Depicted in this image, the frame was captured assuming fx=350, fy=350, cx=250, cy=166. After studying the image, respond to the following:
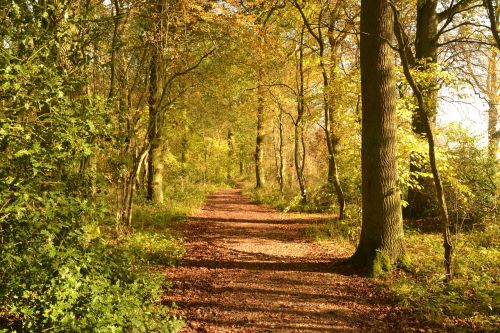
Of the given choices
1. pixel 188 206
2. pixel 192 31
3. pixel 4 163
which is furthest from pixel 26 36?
pixel 188 206

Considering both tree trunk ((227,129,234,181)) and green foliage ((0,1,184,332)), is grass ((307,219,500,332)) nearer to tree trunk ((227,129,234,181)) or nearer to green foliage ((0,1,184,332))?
green foliage ((0,1,184,332))

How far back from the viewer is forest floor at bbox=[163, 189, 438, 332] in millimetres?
5129

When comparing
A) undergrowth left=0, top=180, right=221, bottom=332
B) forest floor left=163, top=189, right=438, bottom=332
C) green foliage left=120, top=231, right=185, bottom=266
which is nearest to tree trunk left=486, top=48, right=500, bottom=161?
forest floor left=163, top=189, right=438, bottom=332

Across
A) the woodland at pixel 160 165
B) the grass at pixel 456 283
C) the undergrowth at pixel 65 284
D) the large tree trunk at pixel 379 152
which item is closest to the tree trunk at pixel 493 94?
the woodland at pixel 160 165

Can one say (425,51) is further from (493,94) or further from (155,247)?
(155,247)

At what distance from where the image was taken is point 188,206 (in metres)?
15.9

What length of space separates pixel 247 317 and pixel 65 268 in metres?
2.74

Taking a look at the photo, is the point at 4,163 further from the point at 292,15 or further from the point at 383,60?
the point at 292,15

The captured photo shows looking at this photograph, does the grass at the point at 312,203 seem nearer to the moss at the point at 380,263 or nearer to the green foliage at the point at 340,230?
the green foliage at the point at 340,230

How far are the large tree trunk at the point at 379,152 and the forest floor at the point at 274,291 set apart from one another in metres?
0.75

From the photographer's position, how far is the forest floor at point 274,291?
16.8ft

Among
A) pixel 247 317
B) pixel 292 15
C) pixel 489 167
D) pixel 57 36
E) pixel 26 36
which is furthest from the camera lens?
pixel 292 15

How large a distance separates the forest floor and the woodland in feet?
0.96

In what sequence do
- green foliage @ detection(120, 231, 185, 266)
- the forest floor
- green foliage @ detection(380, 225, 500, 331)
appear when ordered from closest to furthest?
green foliage @ detection(380, 225, 500, 331) → the forest floor → green foliage @ detection(120, 231, 185, 266)
